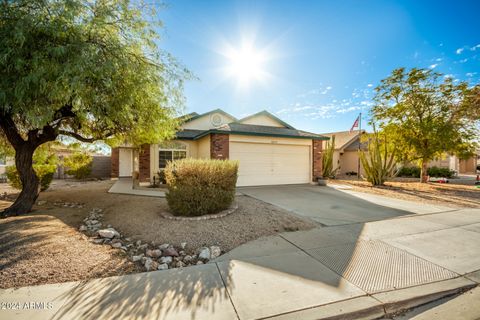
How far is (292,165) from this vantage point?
1228 centimetres

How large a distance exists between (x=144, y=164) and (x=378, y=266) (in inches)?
454

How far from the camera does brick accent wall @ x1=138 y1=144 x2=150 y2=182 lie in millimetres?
11594

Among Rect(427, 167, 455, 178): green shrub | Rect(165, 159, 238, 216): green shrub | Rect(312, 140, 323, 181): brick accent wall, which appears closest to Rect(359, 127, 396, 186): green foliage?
Rect(312, 140, 323, 181): brick accent wall

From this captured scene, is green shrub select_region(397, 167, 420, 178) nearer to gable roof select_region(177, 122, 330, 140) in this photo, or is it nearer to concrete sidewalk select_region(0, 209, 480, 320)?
gable roof select_region(177, 122, 330, 140)

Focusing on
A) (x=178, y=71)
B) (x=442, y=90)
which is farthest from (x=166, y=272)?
(x=442, y=90)

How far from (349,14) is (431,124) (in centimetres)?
863

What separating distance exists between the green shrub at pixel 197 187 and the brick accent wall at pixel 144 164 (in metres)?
6.73

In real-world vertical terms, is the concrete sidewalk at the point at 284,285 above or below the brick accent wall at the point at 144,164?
below

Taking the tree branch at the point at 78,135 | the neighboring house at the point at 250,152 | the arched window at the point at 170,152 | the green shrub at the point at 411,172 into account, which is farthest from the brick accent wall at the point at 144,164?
the green shrub at the point at 411,172

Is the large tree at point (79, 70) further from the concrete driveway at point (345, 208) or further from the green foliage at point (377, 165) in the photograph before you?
the green foliage at point (377, 165)

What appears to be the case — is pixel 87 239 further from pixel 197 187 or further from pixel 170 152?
pixel 170 152

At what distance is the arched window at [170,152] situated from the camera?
12281 mm

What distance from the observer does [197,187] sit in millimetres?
5387

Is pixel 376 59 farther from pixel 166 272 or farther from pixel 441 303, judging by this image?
pixel 166 272
